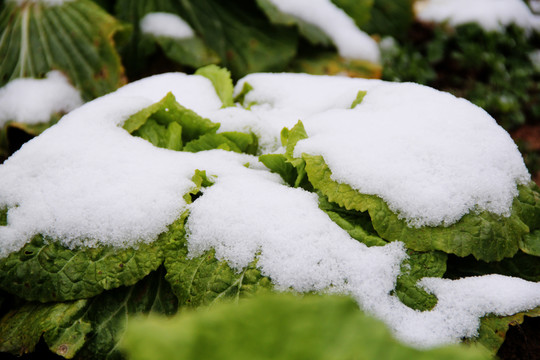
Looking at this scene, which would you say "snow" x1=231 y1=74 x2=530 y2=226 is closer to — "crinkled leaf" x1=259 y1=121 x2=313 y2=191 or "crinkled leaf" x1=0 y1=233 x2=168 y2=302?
"crinkled leaf" x1=259 y1=121 x2=313 y2=191

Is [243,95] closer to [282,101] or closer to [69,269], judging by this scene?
[282,101]

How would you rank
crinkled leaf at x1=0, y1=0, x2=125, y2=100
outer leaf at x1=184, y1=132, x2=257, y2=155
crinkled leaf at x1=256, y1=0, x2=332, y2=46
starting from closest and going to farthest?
outer leaf at x1=184, y1=132, x2=257, y2=155
crinkled leaf at x1=0, y1=0, x2=125, y2=100
crinkled leaf at x1=256, y1=0, x2=332, y2=46

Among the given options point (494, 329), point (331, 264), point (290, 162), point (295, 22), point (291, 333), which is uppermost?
Answer: point (291, 333)

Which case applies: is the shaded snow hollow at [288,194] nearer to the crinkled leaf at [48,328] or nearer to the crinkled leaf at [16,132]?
the crinkled leaf at [48,328]

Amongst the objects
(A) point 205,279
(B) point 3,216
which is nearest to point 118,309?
(A) point 205,279

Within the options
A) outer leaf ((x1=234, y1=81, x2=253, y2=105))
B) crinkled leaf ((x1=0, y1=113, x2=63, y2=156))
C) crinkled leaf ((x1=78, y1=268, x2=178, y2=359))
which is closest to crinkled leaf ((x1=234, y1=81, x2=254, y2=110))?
outer leaf ((x1=234, y1=81, x2=253, y2=105))

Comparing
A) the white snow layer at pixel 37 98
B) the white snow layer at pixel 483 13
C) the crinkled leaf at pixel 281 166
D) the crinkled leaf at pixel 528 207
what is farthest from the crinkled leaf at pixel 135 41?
the white snow layer at pixel 483 13
